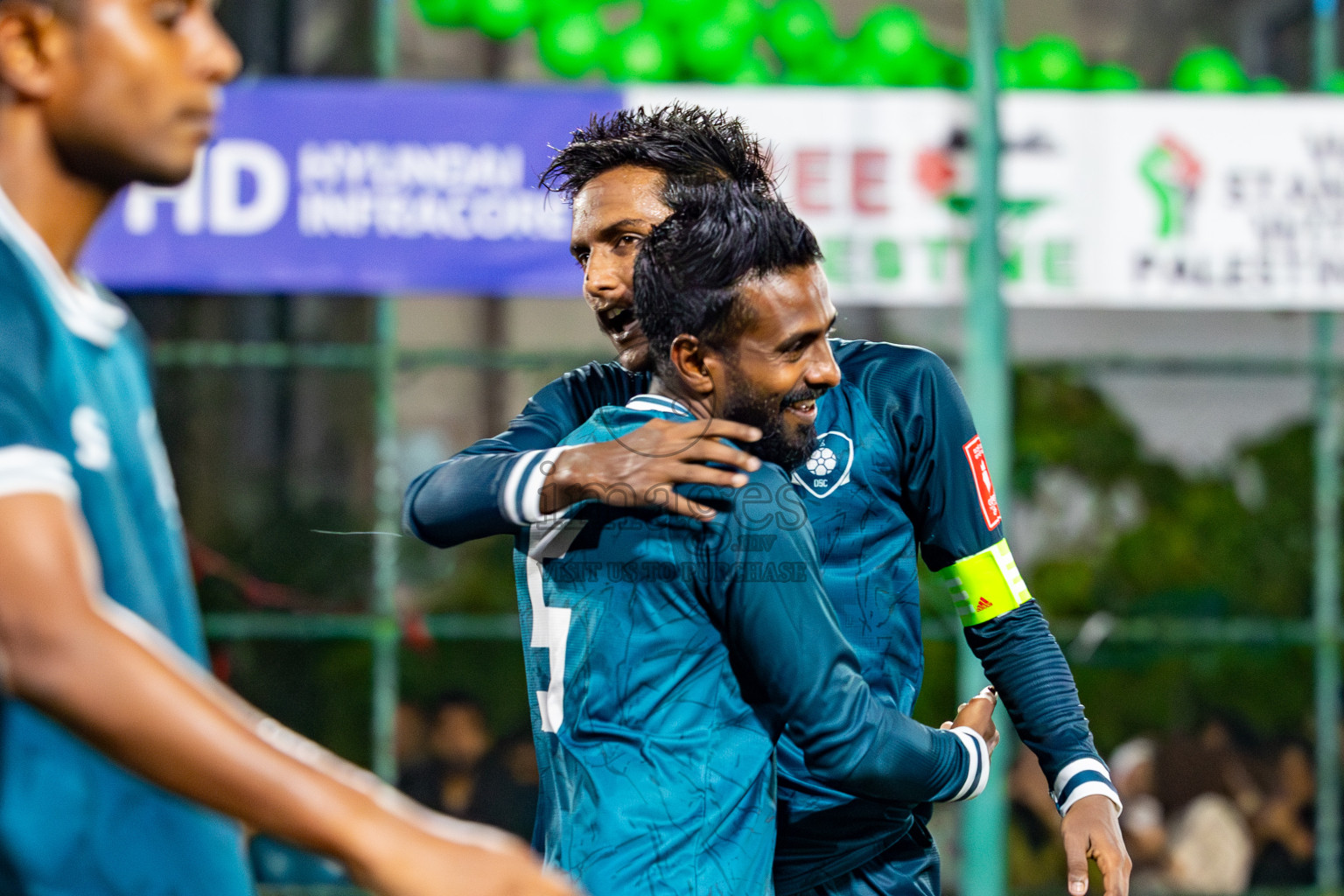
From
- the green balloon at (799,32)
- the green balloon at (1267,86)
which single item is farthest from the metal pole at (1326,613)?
the green balloon at (799,32)

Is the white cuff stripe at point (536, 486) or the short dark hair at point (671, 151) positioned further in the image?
the short dark hair at point (671, 151)

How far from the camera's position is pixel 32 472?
1082mm

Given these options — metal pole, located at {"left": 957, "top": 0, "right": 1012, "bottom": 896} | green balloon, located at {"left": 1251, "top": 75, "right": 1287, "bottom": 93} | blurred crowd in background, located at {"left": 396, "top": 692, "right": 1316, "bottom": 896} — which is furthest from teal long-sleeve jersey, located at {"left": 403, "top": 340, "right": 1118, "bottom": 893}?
green balloon, located at {"left": 1251, "top": 75, "right": 1287, "bottom": 93}

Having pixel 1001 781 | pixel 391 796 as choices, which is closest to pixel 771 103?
pixel 1001 781

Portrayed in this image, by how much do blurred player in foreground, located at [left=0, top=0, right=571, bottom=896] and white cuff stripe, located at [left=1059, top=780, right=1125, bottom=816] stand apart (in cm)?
138

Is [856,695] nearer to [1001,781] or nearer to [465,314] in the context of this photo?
[1001,781]

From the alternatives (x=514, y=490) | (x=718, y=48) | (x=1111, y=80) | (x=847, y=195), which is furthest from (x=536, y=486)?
(x=1111, y=80)

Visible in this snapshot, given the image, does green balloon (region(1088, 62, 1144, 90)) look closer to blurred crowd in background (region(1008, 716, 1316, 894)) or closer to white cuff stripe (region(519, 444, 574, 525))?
blurred crowd in background (region(1008, 716, 1316, 894))

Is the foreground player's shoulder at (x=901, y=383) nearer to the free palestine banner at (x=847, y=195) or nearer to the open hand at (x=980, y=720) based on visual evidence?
the open hand at (x=980, y=720)

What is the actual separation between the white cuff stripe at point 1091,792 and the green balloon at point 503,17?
582 cm

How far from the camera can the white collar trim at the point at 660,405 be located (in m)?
1.91

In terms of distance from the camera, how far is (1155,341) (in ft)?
25.2

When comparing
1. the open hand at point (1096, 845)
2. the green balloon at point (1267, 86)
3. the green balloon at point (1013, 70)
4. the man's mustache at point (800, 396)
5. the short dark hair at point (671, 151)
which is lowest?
the open hand at point (1096, 845)

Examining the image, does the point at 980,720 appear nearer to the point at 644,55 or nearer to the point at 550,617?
the point at 550,617
